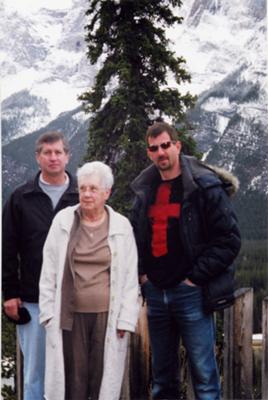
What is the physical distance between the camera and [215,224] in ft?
9.47

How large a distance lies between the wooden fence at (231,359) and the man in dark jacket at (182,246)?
212 millimetres

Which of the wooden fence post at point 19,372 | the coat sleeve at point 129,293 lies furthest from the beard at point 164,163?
the wooden fence post at point 19,372

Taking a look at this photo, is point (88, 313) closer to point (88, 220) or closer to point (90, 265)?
point (90, 265)

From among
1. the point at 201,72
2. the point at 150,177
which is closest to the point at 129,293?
the point at 150,177

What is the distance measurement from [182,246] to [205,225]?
0.15 meters

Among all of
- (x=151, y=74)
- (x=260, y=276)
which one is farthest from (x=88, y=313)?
(x=151, y=74)

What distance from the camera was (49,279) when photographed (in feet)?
9.61

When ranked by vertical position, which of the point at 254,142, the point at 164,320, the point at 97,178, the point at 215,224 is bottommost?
the point at 164,320

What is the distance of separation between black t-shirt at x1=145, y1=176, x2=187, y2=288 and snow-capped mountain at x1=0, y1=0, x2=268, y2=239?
79 cm

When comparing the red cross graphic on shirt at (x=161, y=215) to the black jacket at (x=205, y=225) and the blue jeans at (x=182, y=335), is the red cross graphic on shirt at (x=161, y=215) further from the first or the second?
the blue jeans at (x=182, y=335)

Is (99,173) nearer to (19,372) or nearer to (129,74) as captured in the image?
(129,74)

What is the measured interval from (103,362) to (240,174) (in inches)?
56.8

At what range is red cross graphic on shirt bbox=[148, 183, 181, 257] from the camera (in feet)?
9.77

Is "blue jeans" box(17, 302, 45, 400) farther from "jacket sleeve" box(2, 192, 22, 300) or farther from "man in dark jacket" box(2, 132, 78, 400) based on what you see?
"jacket sleeve" box(2, 192, 22, 300)
